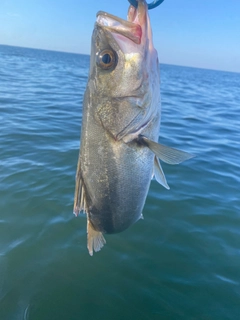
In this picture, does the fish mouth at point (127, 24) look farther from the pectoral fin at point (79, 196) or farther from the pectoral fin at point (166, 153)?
the pectoral fin at point (79, 196)

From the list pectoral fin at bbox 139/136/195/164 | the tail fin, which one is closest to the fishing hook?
pectoral fin at bbox 139/136/195/164

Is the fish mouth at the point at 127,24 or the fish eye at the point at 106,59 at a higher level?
the fish mouth at the point at 127,24

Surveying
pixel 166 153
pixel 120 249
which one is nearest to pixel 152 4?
pixel 166 153

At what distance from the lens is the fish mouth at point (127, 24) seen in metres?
2.02

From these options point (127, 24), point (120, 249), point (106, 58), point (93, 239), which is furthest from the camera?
point (120, 249)

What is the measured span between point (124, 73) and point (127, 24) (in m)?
0.34

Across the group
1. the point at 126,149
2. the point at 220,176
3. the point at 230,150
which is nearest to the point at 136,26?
the point at 126,149

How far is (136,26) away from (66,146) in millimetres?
6569

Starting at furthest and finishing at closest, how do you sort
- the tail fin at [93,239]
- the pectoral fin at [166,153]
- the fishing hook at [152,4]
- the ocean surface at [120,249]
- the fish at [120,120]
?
1. the ocean surface at [120,249]
2. the tail fin at [93,239]
3. the pectoral fin at [166,153]
4. the fish at [120,120]
5. the fishing hook at [152,4]

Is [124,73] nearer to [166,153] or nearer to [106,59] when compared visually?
[106,59]

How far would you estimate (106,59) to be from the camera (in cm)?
213

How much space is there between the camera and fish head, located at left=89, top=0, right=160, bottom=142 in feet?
6.72

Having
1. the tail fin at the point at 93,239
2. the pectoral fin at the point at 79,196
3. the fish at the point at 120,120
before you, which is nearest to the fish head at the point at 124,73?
the fish at the point at 120,120

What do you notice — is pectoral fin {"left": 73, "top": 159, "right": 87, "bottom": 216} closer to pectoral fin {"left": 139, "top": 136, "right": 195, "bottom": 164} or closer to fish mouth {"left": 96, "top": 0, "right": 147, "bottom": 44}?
pectoral fin {"left": 139, "top": 136, "right": 195, "bottom": 164}
